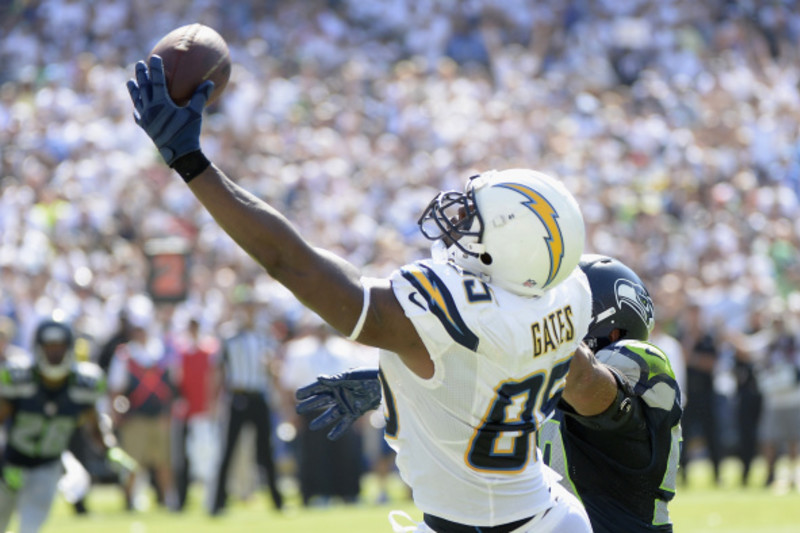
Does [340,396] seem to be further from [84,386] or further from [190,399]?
[190,399]

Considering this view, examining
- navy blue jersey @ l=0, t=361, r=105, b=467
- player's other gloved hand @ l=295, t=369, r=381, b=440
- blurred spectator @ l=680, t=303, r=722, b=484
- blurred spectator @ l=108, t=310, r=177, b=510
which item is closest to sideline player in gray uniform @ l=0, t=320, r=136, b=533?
navy blue jersey @ l=0, t=361, r=105, b=467

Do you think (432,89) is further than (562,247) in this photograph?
Yes

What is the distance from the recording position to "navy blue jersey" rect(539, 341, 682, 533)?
154 inches

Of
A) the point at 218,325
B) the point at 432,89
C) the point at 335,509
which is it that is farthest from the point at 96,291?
the point at 432,89

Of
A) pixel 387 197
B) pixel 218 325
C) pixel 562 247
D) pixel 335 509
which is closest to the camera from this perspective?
pixel 562 247

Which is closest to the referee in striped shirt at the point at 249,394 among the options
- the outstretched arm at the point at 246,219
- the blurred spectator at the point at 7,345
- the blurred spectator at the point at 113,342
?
the blurred spectator at the point at 113,342

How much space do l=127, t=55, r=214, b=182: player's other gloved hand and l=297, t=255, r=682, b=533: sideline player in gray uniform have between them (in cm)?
103

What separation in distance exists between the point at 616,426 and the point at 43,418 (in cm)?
526

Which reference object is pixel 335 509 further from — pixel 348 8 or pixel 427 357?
pixel 348 8

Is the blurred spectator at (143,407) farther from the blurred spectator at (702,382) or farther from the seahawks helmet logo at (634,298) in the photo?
the seahawks helmet logo at (634,298)

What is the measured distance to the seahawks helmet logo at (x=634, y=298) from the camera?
4117mm

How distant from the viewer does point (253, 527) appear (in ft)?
33.9

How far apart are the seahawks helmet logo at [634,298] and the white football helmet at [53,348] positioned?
5.00 metres

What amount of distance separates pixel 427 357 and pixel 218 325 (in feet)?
33.1
